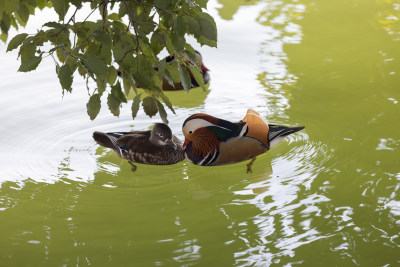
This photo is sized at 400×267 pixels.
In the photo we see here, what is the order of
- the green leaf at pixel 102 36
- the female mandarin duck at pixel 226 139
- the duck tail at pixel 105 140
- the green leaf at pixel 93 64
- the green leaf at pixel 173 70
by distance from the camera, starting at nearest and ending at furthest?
the green leaf at pixel 93 64 → the green leaf at pixel 102 36 → the green leaf at pixel 173 70 → the female mandarin duck at pixel 226 139 → the duck tail at pixel 105 140

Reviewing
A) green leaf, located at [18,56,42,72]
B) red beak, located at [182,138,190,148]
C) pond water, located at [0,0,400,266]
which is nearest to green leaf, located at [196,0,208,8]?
green leaf, located at [18,56,42,72]

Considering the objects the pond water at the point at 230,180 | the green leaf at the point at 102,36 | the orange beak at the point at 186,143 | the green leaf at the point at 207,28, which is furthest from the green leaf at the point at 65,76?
the orange beak at the point at 186,143

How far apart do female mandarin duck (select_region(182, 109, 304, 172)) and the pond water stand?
9cm

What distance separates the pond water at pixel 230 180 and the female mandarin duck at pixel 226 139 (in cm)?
9

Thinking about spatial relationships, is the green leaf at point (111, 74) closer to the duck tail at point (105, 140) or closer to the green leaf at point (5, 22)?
the green leaf at point (5, 22)

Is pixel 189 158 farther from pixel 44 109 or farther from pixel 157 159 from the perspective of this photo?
pixel 44 109

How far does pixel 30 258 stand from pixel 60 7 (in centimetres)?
146

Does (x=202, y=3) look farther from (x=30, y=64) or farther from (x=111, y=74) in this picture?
(x=30, y=64)

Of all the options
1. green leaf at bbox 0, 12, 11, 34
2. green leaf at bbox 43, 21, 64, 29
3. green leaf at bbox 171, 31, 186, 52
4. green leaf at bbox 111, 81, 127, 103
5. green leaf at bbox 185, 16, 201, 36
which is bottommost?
green leaf at bbox 111, 81, 127, 103

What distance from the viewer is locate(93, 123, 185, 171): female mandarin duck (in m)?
4.52

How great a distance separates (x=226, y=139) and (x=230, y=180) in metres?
0.31

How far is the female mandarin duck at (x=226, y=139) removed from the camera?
4.48m

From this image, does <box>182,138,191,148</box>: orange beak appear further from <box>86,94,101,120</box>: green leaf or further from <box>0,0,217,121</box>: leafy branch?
<box>86,94,101,120</box>: green leaf

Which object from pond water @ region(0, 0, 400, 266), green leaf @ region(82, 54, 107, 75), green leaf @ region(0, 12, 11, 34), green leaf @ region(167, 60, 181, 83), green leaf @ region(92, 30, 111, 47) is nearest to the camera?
green leaf @ region(82, 54, 107, 75)
